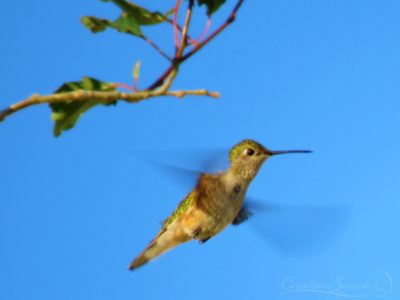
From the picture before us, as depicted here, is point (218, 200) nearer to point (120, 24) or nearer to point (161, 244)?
point (161, 244)

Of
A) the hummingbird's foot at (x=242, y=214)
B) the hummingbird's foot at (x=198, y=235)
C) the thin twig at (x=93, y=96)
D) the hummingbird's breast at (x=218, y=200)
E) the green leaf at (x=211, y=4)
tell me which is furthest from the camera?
the hummingbird's foot at (x=242, y=214)

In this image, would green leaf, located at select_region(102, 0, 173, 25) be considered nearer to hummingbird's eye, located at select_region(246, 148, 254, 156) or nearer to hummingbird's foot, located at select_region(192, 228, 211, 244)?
hummingbird's eye, located at select_region(246, 148, 254, 156)

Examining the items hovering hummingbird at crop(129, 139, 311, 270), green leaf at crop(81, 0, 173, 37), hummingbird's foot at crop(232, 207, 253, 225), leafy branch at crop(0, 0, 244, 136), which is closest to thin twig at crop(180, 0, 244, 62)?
leafy branch at crop(0, 0, 244, 136)

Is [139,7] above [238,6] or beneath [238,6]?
above

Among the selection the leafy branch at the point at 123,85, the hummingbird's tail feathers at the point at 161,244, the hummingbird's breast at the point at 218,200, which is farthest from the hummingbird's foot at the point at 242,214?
the leafy branch at the point at 123,85

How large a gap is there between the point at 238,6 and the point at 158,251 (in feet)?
7.92

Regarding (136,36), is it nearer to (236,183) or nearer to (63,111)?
(63,111)

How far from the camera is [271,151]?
4562 millimetres

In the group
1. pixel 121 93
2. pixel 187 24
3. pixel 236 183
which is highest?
pixel 236 183

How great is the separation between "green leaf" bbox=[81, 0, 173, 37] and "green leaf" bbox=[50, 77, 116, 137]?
16.1 inches

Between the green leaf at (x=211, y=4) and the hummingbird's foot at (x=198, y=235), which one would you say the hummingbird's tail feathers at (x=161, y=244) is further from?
the green leaf at (x=211, y=4)

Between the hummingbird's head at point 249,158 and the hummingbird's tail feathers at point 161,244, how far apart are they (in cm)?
66

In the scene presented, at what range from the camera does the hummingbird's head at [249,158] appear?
4.58 m

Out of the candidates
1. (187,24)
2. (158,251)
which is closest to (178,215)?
(158,251)
